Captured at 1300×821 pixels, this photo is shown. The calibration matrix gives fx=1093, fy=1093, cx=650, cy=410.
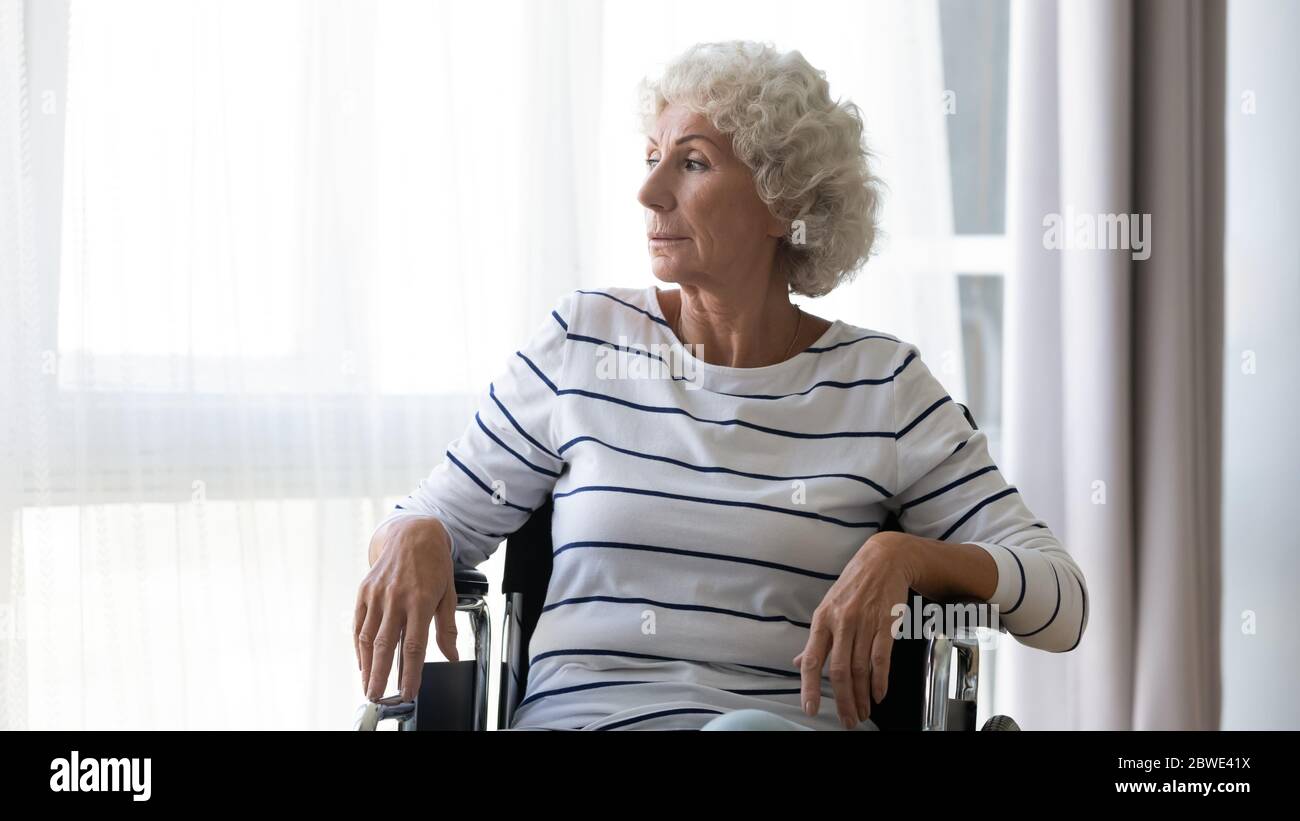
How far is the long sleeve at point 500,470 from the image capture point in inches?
55.7

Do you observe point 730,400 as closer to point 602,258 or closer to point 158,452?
point 602,258

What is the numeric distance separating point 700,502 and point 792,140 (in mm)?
490

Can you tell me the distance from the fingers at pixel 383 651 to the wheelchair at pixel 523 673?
21 millimetres

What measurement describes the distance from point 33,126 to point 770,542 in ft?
5.04

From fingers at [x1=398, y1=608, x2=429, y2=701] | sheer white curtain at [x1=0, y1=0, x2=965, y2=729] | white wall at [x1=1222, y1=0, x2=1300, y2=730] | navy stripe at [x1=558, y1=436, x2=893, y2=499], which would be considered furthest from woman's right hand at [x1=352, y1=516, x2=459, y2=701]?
white wall at [x1=1222, y1=0, x2=1300, y2=730]

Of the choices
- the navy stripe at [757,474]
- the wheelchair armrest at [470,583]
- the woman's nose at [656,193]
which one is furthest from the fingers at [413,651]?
the woman's nose at [656,193]

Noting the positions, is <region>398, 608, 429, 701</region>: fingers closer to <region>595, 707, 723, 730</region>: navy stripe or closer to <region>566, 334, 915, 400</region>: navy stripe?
<region>595, 707, 723, 730</region>: navy stripe

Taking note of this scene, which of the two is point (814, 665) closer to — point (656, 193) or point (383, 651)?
point (383, 651)

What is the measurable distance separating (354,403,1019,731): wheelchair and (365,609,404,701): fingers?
2 cm

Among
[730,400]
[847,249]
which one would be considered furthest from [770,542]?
[847,249]

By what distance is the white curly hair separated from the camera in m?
1.43

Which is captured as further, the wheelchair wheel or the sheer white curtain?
the sheer white curtain

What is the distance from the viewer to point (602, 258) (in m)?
2.26

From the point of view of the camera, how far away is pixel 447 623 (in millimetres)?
1197
